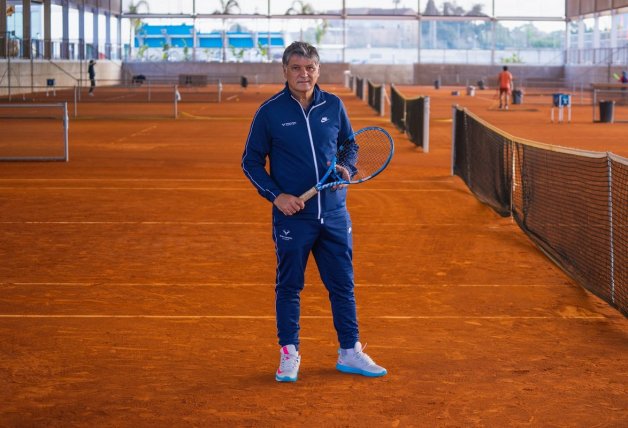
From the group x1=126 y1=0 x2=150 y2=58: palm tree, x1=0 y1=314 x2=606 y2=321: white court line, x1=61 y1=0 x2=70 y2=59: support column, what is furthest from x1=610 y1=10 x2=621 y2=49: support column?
x1=0 y1=314 x2=606 y2=321: white court line

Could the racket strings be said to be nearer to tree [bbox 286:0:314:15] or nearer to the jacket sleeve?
the jacket sleeve

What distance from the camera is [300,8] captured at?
8150 cm

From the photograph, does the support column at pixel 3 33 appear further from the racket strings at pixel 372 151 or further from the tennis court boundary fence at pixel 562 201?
the racket strings at pixel 372 151

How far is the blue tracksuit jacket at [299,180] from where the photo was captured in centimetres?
585

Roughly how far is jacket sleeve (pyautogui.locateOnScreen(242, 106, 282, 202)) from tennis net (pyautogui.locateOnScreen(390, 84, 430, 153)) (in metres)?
15.6

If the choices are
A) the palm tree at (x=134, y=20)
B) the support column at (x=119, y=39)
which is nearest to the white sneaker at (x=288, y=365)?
the support column at (x=119, y=39)

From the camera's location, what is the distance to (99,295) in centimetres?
861

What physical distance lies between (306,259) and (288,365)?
624mm

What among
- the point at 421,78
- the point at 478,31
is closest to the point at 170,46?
the point at 421,78

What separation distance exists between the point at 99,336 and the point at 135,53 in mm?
78986

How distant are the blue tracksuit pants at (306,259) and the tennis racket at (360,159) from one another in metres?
0.19

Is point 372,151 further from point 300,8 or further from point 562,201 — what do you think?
point 300,8

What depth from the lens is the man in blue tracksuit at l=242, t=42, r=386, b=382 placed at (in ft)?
19.0

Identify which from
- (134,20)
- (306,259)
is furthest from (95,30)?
(306,259)
